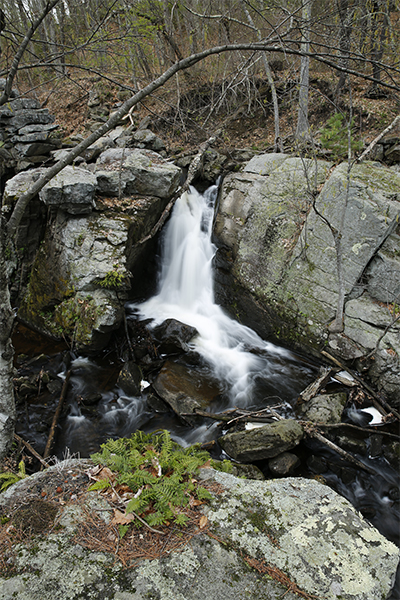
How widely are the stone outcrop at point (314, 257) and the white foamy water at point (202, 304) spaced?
0.44 metres

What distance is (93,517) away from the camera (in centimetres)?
247

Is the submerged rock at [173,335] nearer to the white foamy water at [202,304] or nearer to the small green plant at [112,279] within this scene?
the white foamy water at [202,304]

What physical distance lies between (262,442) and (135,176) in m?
6.93

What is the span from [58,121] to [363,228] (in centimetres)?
1450

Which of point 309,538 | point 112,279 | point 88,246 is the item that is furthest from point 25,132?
point 309,538

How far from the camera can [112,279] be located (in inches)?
294

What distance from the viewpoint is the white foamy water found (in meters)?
7.61

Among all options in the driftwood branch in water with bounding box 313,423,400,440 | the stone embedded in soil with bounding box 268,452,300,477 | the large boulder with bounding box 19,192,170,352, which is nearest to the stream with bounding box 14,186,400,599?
the stone embedded in soil with bounding box 268,452,300,477

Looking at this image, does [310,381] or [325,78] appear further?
[325,78]

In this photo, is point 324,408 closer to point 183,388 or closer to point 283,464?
point 283,464

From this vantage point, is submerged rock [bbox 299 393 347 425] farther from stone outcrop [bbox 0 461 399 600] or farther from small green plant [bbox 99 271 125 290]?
small green plant [bbox 99 271 125 290]

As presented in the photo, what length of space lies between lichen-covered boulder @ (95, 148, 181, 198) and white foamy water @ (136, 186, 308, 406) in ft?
4.32

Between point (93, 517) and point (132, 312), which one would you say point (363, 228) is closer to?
point (132, 312)

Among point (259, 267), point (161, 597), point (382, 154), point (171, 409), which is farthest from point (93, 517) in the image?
point (382, 154)
